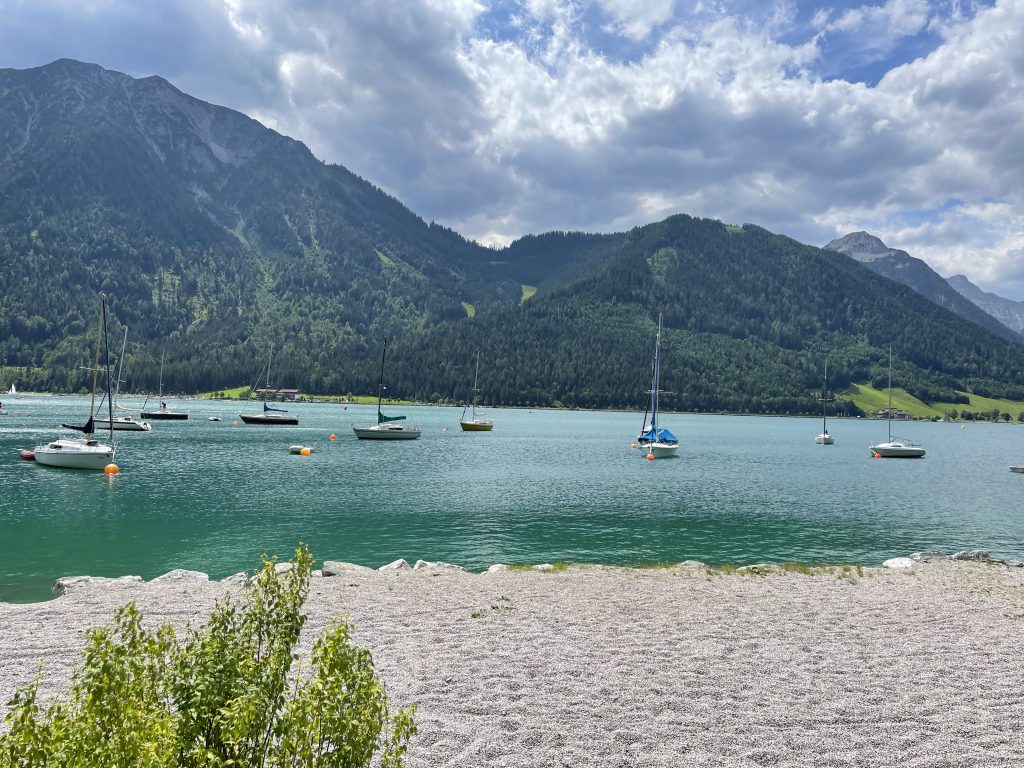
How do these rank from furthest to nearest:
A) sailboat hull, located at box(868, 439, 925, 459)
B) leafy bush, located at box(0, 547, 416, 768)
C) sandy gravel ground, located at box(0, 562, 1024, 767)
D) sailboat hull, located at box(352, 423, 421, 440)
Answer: sailboat hull, located at box(352, 423, 421, 440)
sailboat hull, located at box(868, 439, 925, 459)
sandy gravel ground, located at box(0, 562, 1024, 767)
leafy bush, located at box(0, 547, 416, 768)

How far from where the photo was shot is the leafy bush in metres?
4.40

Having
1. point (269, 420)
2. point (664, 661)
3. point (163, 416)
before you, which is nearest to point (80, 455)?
point (664, 661)

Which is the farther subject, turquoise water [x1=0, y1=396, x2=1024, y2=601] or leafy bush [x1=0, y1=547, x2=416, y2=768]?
turquoise water [x1=0, y1=396, x2=1024, y2=601]

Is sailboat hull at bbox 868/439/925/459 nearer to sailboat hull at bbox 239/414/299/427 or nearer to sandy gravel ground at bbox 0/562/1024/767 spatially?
sandy gravel ground at bbox 0/562/1024/767

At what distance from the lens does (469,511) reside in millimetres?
40781

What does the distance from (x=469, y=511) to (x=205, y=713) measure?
3587 centimetres

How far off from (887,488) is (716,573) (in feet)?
152

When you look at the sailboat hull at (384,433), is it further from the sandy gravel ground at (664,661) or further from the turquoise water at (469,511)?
the sandy gravel ground at (664,661)

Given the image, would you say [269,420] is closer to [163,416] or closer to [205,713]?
[163,416]

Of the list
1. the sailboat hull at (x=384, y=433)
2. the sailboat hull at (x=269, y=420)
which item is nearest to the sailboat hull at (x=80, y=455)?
the sailboat hull at (x=384, y=433)

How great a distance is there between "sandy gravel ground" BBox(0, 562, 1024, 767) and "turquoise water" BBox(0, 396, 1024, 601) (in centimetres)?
734

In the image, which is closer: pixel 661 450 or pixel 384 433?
pixel 661 450

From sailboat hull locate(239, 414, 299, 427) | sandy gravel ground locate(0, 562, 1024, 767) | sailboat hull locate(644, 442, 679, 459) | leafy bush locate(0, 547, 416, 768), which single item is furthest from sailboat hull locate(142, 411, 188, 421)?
leafy bush locate(0, 547, 416, 768)

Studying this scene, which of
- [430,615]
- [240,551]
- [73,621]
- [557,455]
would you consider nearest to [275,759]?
[430,615]
